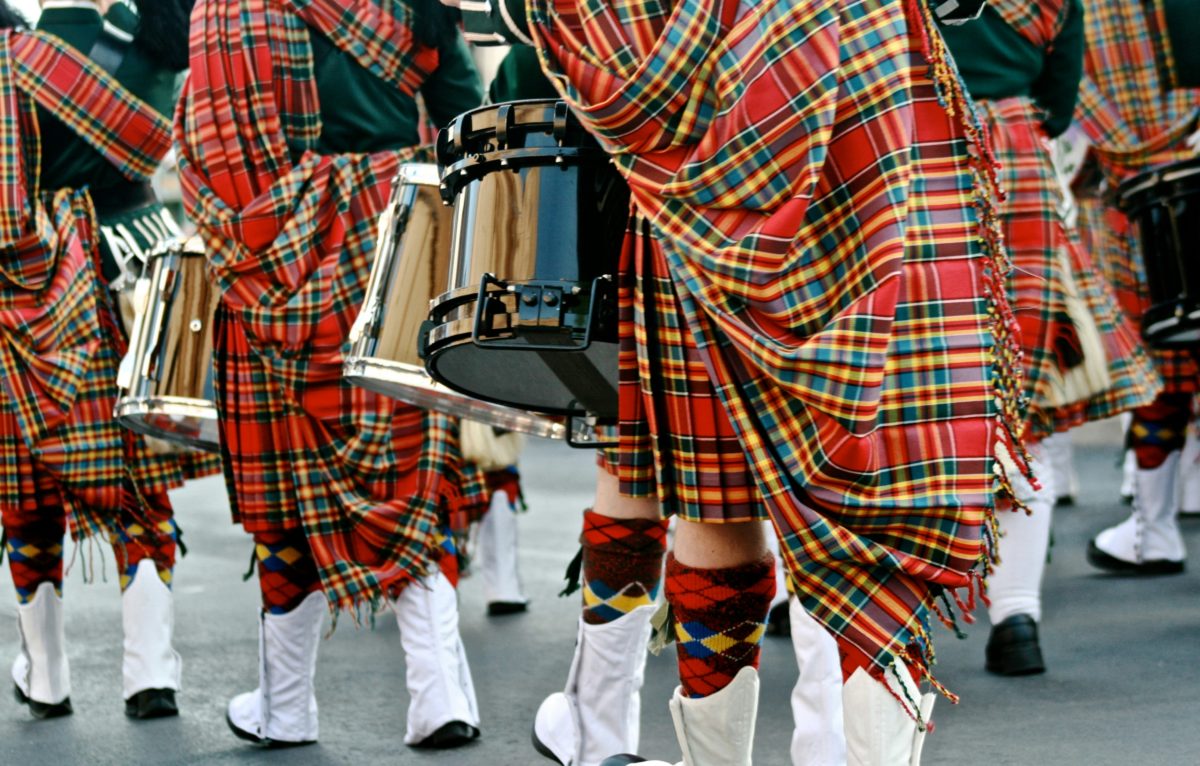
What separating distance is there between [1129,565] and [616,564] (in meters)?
2.86

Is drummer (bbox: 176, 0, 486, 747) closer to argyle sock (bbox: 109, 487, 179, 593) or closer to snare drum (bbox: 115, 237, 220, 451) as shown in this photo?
snare drum (bbox: 115, 237, 220, 451)

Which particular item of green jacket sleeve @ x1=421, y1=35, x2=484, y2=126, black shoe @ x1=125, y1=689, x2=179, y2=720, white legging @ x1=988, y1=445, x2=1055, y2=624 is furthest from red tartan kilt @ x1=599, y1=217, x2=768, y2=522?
black shoe @ x1=125, y1=689, x2=179, y2=720

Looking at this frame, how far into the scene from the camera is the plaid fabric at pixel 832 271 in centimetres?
207

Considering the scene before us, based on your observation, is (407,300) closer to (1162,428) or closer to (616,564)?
(616,564)

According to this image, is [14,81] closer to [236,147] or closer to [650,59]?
[236,147]

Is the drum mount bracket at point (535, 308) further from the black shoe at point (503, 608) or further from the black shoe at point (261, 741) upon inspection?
the black shoe at point (503, 608)

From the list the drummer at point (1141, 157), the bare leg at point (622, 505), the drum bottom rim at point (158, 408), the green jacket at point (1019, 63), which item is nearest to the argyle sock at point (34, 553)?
the drum bottom rim at point (158, 408)

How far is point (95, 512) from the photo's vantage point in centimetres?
402

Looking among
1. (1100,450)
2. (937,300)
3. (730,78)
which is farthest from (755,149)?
(1100,450)

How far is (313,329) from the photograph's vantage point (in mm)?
3375

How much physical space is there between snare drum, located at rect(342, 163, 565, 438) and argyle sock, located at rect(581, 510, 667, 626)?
0.30 meters

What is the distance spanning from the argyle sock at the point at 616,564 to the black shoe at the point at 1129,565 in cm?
278

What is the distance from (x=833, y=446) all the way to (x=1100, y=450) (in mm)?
7200

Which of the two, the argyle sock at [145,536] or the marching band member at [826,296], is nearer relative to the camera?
the marching band member at [826,296]
